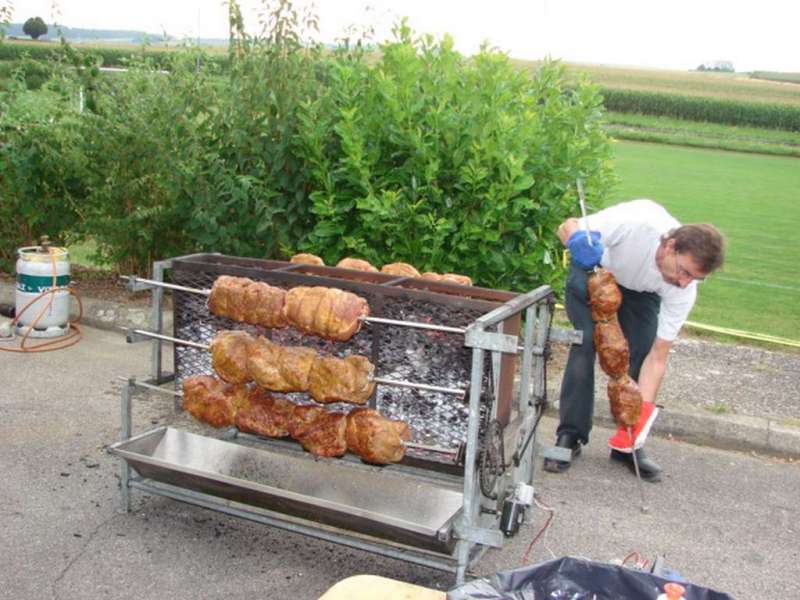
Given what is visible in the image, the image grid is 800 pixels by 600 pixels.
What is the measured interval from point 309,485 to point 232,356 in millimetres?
910

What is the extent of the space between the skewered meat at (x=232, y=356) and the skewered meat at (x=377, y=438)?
0.68 meters

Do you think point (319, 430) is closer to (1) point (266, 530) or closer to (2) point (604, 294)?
(1) point (266, 530)

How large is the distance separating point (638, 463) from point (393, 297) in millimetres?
2433

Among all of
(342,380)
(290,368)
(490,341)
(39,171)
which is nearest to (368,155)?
(290,368)

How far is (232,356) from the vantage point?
507 centimetres

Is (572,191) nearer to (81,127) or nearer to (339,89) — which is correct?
(339,89)

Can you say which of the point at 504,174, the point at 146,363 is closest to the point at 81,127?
the point at 146,363

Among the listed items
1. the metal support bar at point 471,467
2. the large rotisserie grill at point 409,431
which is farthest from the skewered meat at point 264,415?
the metal support bar at point 471,467

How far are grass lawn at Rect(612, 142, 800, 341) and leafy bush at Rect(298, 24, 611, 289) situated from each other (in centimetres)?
128

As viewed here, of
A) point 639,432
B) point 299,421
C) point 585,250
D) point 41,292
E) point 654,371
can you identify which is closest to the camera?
point 299,421

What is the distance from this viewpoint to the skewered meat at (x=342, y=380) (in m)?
4.77

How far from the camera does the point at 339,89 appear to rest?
8.13 meters

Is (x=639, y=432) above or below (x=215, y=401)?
below

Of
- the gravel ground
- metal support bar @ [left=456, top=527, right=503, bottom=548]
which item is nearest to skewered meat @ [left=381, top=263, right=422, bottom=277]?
metal support bar @ [left=456, top=527, right=503, bottom=548]
